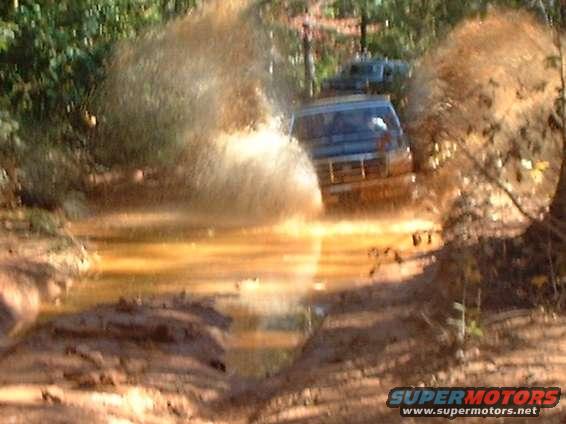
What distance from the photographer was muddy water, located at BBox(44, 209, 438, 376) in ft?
36.1

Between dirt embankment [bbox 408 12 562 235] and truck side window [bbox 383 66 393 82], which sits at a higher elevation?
dirt embankment [bbox 408 12 562 235]

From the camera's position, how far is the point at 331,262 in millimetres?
14211

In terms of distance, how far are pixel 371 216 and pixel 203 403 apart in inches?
337

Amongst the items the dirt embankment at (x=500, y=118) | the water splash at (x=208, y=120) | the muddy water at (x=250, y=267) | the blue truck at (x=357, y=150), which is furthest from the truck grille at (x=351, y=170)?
the dirt embankment at (x=500, y=118)

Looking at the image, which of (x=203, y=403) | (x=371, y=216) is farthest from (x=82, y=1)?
(x=203, y=403)

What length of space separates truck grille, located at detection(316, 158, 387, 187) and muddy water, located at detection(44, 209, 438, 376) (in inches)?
25.1

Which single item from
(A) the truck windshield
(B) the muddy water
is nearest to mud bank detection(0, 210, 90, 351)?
(B) the muddy water

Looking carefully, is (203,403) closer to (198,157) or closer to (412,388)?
(412,388)

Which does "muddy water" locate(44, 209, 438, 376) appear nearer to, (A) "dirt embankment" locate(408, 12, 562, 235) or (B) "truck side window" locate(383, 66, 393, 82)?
(A) "dirt embankment" locate(408, 12, 562, 235)

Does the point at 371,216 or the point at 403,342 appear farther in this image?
the point at 371,216

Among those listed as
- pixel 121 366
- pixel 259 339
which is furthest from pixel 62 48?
pixel 121 366

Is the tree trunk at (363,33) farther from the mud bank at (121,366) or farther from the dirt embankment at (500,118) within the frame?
the mud bank at (121,366)

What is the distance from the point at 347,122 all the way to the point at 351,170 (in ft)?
2.69

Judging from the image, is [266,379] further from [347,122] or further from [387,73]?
[387,73]
